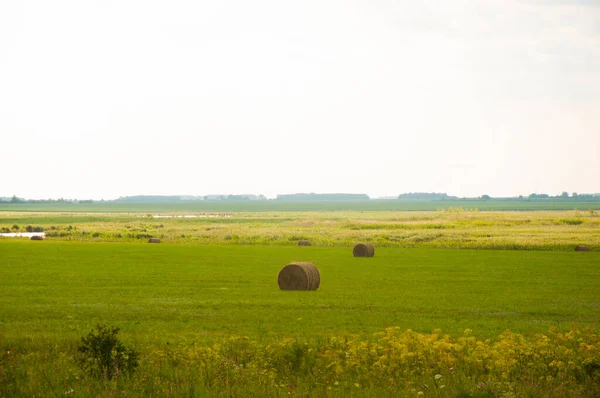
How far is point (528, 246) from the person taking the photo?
68.6 meters

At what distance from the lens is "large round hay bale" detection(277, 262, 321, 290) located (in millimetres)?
31938

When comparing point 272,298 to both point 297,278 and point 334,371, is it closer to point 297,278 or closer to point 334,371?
point 297,278

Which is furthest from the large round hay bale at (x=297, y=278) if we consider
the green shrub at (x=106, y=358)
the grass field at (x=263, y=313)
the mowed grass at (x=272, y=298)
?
the green shrub at (x=106, y=358)

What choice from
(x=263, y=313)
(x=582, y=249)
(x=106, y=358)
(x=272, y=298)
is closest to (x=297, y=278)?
(x=272, y=298)

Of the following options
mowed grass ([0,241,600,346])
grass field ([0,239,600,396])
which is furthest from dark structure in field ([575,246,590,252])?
mowed grass ([0,241,600,346])

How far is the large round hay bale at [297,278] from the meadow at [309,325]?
76 cm

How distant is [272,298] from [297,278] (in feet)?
11.2

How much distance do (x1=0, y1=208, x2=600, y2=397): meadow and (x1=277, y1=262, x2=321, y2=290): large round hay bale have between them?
2.51 ft

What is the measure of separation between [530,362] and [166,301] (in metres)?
16.3

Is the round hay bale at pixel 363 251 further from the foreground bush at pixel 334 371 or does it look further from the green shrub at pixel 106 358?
the green shrub at pixel 106 358

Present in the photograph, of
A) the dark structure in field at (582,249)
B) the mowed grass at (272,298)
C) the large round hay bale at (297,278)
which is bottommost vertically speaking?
the dark structure in field at (582,249)

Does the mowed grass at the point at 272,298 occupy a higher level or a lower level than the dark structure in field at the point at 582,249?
higher

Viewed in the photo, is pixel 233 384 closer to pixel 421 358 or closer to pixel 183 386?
pixel 183 386

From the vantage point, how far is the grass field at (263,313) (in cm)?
1342
